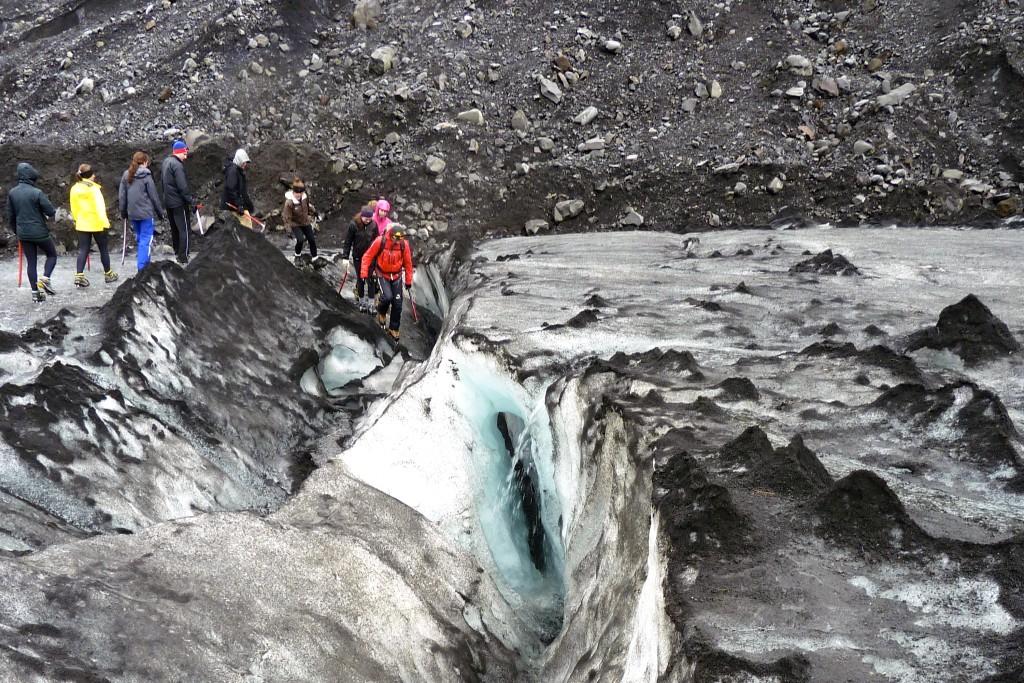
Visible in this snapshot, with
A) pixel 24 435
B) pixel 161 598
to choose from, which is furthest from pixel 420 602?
pixel 24 435

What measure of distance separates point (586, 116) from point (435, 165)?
3.87m

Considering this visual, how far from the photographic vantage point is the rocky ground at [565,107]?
20.5m

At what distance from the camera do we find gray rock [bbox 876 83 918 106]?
21156mm

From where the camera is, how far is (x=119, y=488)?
323 inches

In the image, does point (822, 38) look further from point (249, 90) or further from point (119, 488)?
point (119, 488)

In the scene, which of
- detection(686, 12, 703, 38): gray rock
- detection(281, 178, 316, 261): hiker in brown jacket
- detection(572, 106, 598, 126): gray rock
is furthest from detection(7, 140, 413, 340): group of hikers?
detection(686, 12, 703, 38): gray rock

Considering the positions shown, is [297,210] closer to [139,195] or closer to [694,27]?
[139,195]

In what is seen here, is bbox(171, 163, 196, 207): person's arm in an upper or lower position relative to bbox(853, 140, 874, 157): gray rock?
upper

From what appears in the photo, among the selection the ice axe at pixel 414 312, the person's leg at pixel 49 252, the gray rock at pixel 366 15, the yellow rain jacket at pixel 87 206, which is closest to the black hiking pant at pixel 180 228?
the yellow rain jacket at pixel 87 206

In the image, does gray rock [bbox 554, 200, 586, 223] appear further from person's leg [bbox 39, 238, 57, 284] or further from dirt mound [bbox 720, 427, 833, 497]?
dirt mound [bbox 720, 427, 833, 497]

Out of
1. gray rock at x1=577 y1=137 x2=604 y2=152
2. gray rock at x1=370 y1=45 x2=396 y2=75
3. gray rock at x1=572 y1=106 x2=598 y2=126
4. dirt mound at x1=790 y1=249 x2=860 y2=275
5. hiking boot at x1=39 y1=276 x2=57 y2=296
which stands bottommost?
gray rock at x1=577 y1=137 x2=604 y2=152

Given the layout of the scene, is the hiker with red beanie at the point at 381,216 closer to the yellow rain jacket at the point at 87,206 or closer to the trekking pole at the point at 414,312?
the trekking pole at the point at 414,312

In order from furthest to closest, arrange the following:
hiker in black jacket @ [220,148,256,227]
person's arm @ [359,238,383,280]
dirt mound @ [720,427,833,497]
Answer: hiker in black jacket @ [220,148,256,227], person's arm @ [359,238,383,280], dirt mound @ [720,427,833,497]

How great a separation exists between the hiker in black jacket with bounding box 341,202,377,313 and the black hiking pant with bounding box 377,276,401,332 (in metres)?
0.87
